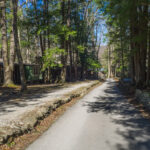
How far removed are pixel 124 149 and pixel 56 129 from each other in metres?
2.43

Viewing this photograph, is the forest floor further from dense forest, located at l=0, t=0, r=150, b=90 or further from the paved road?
dense forest, located at l=0, t=0, r=150, b=90

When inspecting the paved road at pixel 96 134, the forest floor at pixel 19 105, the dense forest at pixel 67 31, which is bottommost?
the paved road at pixel 96 134

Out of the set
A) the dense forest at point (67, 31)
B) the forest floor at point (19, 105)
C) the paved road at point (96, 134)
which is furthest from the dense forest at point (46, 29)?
the paved road at point (96, 134)

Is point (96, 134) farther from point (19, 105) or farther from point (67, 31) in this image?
point (67, 31)

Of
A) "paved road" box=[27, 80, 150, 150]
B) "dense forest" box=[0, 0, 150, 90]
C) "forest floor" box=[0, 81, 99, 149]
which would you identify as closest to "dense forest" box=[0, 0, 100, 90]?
"dense forest" box=[0, 0, 150, 90]

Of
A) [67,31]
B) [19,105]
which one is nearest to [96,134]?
[19,105]

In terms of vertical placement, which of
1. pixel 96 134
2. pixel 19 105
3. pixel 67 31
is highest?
pixel 67 31

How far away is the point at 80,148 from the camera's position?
13.5 ft

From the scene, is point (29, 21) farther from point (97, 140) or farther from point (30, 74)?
point (97, 140)

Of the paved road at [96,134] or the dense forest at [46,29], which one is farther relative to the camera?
the dense forest at [46,29]

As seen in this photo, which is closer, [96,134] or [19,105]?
[96,134]

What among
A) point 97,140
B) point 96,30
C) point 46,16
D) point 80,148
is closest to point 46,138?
point 80,148

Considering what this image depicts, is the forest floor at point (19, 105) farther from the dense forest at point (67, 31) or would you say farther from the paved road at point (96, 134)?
the dense forest at point (67, 31)

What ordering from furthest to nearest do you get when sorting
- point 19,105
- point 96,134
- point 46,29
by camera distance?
point 46,29, point 19,105, point 96,134
